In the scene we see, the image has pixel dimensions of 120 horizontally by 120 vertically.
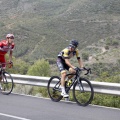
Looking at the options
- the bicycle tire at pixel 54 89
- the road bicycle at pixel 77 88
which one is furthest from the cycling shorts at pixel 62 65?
the bicycle tire at pixel 54 89

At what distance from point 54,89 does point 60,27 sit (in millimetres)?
72799

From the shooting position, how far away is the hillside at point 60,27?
71.6 metres

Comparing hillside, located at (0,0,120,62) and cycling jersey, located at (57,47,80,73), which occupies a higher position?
hillside, located at (0,0,120,62)

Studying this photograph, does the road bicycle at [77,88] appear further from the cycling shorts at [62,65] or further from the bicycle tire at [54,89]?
the cycling shorts at [62,65]

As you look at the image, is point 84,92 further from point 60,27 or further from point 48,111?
point 60,27

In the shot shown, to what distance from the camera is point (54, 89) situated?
9.30m

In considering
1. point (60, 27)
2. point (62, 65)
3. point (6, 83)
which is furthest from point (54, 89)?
point (60, 27)

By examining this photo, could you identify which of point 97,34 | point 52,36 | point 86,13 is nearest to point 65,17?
point 86,13

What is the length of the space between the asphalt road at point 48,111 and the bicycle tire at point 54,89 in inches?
6.2

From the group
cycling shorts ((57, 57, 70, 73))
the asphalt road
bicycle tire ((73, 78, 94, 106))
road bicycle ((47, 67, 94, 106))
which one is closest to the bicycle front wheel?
the asphalt road

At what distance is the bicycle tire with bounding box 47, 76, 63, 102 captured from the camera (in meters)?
9.23

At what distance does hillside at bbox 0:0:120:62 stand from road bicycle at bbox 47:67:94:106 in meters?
50.8

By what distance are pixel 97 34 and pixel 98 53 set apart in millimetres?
10179

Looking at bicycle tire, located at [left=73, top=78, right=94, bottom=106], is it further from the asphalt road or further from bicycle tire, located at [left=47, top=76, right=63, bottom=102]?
bicycle tire, located at [left=47, top=76, right=63, bottom=102]
